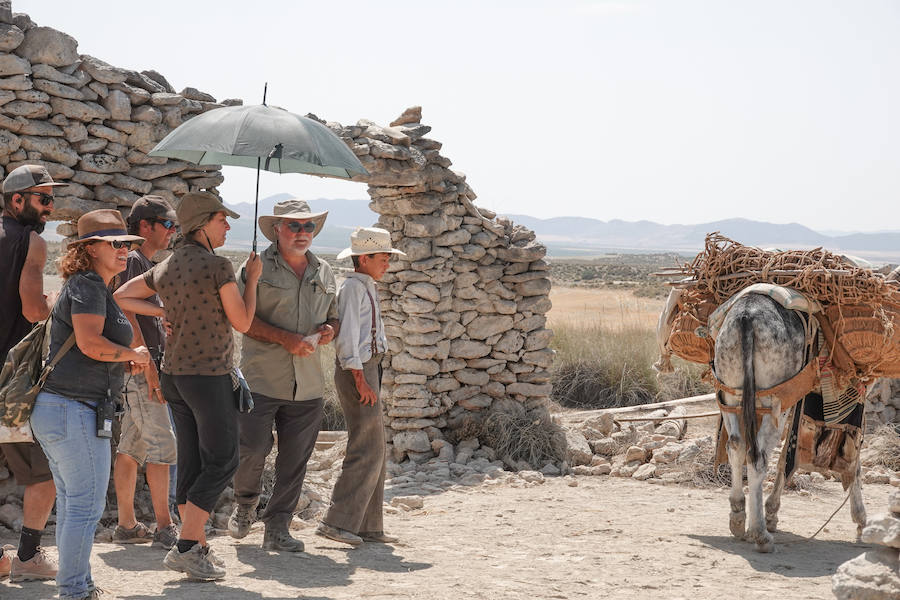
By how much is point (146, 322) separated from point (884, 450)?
7.46 meters

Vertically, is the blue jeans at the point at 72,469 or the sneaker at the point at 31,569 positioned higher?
the blue jeans at the point at 72,469

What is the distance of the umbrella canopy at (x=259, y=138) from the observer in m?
4.95

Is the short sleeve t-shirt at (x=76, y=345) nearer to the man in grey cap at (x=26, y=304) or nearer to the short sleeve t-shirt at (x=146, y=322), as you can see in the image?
the man in grey cap at (x=26, y=304)

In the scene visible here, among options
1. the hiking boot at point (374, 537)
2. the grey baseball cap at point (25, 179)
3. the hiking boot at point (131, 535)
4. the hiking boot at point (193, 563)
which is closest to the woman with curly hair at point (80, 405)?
the hiking boot at point (193, 563)

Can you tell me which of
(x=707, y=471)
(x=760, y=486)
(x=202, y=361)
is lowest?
(x=707, y=471)

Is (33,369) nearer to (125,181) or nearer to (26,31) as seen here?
(125,181)

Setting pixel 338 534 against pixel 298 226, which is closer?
pixel 298 226

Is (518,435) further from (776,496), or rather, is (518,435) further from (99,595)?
(99,595)

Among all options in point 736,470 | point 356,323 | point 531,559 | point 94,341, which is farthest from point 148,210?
point 736,470

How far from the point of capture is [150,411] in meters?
5.38

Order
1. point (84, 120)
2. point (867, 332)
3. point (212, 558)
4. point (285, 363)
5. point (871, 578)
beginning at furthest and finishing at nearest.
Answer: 1. point (84, 120)
2. point (867, 332)
3. point (285, 363)
4. point (212, 558)
5. point (871, 578)

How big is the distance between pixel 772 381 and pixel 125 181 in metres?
4.84

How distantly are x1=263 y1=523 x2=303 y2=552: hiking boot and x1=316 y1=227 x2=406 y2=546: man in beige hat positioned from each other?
23 cm

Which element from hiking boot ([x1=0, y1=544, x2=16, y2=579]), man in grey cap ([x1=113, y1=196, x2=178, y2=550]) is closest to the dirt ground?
hiking boot ([x1=0, y1=544, x2=16, y2=579])
